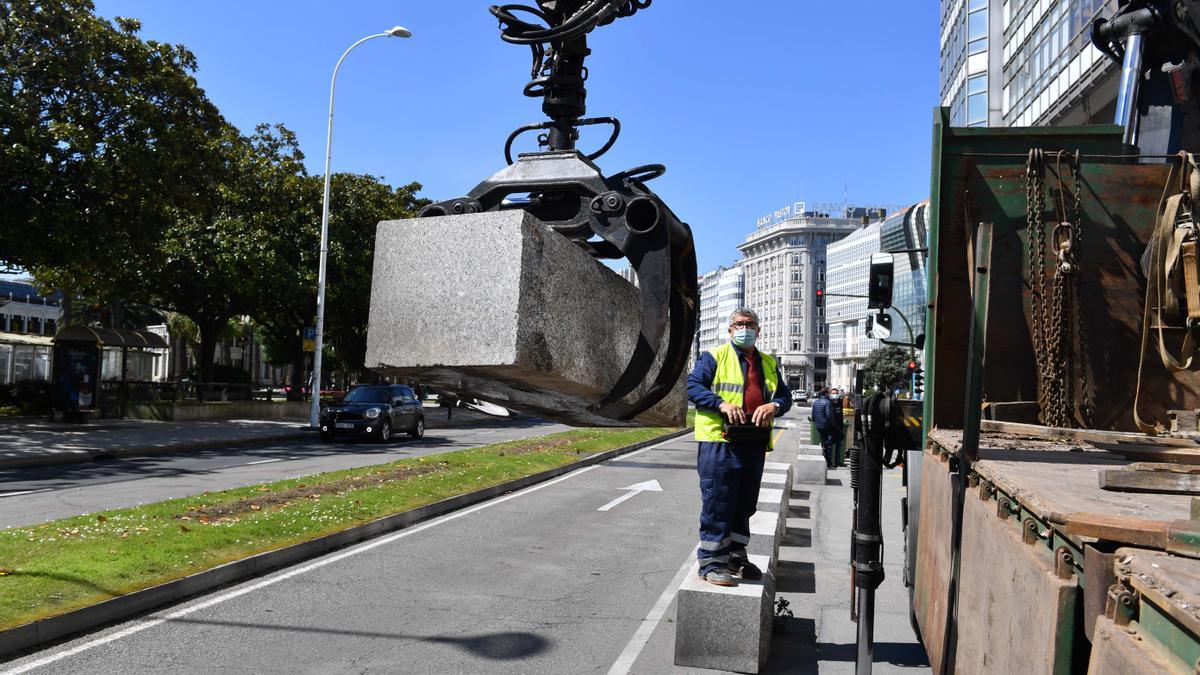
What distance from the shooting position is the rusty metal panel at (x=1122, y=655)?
1.50 meters

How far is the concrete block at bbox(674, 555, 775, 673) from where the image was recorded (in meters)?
5.70

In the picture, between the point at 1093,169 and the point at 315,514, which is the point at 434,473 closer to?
the point at 315,514

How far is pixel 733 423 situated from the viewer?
5090mm

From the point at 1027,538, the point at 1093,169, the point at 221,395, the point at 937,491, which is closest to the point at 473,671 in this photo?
the point at 937,491

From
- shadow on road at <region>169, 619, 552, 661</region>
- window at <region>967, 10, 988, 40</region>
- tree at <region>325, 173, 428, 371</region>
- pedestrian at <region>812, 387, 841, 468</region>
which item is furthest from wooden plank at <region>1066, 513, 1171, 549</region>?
window at <region>967, 10, 988, 40</region>

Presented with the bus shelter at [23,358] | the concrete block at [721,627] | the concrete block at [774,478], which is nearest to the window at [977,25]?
the concrete block at [774,478]

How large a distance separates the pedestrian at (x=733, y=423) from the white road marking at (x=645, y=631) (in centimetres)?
104

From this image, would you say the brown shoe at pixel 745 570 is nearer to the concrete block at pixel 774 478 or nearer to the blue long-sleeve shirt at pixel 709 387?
the blue long-sleeve shirt at pixel 709 387

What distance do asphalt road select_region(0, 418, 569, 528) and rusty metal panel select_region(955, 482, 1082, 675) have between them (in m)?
10.5

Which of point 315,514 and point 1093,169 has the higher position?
point 1093,169

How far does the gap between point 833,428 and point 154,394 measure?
77.8 ft

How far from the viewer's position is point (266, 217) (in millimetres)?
31734

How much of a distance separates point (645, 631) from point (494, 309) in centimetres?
443

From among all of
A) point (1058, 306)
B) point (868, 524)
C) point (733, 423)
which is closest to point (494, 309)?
point (733, 423)
